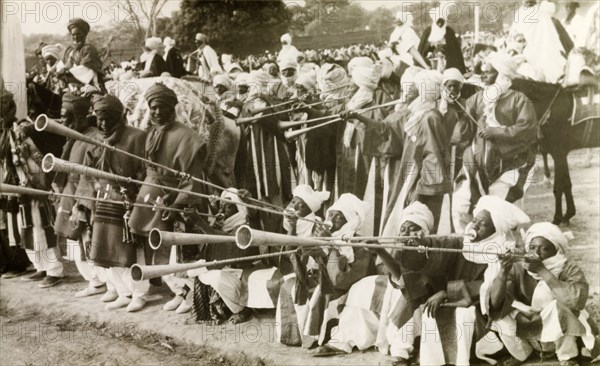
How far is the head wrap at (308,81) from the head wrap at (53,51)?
2393mm

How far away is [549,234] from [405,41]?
5.63 ft

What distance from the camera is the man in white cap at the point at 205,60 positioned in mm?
6457

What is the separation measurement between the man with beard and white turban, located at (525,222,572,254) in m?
3.91

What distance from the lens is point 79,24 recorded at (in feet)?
22.1

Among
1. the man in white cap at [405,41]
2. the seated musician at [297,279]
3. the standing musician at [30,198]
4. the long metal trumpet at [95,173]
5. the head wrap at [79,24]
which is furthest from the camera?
the standing musician at [30,198]

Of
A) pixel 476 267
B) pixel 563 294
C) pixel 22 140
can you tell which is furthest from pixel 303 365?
pixel 22 140

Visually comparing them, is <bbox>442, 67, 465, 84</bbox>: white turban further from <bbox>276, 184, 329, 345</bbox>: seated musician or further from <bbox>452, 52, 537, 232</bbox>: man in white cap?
<bbox>276, 184, 329, 345</bbox>: seated musician

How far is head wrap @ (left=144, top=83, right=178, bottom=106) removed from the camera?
20.5 ft

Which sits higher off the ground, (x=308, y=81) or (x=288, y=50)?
(x=288, y=50)

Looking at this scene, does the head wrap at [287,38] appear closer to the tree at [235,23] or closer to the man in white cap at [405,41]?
the tree at [235,23]

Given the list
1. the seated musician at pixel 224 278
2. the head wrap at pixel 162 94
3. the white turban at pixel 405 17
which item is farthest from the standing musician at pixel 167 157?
the white turban at pixel 405 17

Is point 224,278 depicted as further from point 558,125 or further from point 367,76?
point 558,125

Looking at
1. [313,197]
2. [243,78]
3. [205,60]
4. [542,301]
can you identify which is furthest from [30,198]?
[542,301]

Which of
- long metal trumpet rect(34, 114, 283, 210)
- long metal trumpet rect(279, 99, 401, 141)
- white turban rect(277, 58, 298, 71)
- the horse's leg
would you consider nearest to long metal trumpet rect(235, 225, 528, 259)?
Answer: the horse's leg
